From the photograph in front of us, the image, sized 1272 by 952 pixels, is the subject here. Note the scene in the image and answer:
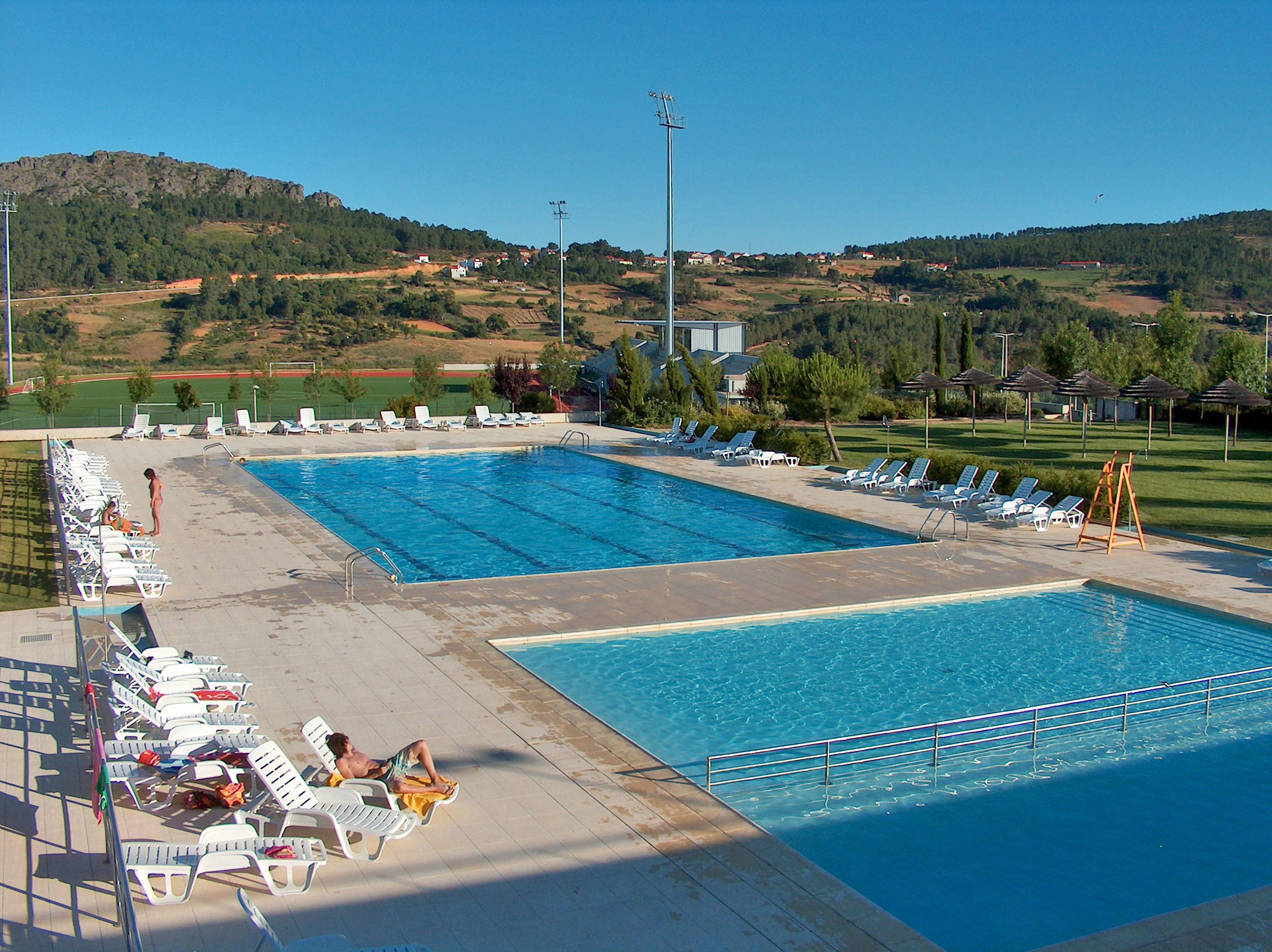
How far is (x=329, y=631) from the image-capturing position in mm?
10609

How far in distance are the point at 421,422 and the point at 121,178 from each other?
10974 centimetres

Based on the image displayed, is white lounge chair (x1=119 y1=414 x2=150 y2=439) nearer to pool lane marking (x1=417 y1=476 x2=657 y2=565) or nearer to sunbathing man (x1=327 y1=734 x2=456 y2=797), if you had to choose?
pool lane marking (x1=417 y1=476 x2=657 y2=565)

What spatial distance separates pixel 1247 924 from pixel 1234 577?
30.1ft

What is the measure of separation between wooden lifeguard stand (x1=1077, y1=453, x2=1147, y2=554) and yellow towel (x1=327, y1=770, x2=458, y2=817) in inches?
453

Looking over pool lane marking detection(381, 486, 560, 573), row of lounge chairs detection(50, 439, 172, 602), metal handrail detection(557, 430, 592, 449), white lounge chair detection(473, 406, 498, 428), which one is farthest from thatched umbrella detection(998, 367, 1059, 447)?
row of lounge chairs detection(50, 439, 172, 602)

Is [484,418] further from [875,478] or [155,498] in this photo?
[155,498]

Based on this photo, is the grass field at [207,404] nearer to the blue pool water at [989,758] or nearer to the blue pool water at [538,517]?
the blue pool water at [538,517]

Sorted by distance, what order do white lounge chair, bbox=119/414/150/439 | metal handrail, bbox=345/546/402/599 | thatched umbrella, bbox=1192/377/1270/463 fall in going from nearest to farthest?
metal handrail, bbox=345/546/402/599
thatched umbrella, bbox=1192/377/1270/463
white lounge chair, bbox=119/414/150/439

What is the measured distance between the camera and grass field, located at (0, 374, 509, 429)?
1216 inches

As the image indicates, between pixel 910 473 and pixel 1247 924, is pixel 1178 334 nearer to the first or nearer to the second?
pixel 910 473

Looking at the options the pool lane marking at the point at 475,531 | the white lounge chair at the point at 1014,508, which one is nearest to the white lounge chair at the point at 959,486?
the white lounge chair at the point at 1014,508

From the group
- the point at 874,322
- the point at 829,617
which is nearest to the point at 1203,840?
the point at 829,617

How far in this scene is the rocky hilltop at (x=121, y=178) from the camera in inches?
4609

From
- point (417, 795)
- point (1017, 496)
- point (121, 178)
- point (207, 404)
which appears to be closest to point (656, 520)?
point (1017, 496)
